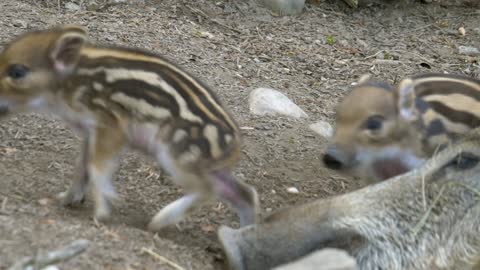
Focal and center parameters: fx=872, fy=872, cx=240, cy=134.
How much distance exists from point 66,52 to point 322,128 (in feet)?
6.62

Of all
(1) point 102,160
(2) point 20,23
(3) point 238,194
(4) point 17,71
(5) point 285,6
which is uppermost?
(4) point 17,71

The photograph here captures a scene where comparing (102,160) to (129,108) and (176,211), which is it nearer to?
(129,108)

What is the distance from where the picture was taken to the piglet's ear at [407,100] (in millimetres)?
3885

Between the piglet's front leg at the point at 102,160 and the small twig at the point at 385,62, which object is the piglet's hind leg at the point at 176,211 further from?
the small twig at the point at 385,62

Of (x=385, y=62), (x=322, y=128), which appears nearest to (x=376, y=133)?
(x=322, y=128)

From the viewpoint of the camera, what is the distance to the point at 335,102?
5.60 meters

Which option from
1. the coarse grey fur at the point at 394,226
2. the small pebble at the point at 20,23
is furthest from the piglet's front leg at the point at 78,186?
the small pebble at the point at 20,23

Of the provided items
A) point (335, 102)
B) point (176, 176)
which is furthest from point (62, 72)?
point (335, 102)

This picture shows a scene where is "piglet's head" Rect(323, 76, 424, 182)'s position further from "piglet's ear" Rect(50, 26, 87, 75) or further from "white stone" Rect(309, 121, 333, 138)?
"piglet's ear" Rect(50, 26, 87, 75)

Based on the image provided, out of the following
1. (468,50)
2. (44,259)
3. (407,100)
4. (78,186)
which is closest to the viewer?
(44,259)

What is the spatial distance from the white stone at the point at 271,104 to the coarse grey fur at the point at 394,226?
2.08 meters

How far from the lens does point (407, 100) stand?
389 centimetres

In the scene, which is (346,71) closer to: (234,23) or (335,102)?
(335,102)

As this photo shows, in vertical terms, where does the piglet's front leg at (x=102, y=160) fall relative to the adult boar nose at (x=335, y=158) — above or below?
above
